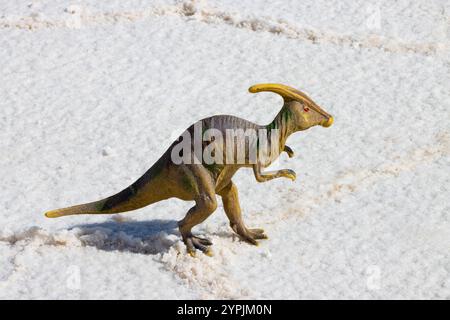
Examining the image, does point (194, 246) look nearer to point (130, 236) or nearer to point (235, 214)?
point (235, 214)

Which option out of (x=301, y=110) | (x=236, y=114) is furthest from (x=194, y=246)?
(x=236, y=114)

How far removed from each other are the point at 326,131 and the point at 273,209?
47.2 inches

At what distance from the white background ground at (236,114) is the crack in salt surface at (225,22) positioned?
0.05 feet

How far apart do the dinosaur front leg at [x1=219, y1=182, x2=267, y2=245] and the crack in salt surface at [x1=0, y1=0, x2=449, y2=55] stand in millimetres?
2946

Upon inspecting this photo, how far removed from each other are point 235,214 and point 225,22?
3.21 m

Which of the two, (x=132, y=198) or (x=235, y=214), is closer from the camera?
(x=132, y=198)

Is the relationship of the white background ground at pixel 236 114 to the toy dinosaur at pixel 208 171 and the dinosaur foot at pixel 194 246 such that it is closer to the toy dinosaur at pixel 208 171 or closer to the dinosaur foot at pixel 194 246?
the dinosaur foot at pixel 194 246

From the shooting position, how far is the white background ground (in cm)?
607

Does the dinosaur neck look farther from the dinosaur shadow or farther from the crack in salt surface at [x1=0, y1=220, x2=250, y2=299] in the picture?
the dinosaur shadow

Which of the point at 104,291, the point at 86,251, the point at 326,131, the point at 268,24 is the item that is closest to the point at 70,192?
the point at 86,251

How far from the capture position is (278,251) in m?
6.29

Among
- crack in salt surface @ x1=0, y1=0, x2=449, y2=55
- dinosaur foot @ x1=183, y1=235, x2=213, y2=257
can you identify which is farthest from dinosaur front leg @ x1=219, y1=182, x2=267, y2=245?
crack in salt surface @ x1=0, y1=0, x2=449, y2=55

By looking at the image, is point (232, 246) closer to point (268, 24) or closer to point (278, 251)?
point (278, 251)

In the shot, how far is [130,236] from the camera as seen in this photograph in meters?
6.36
